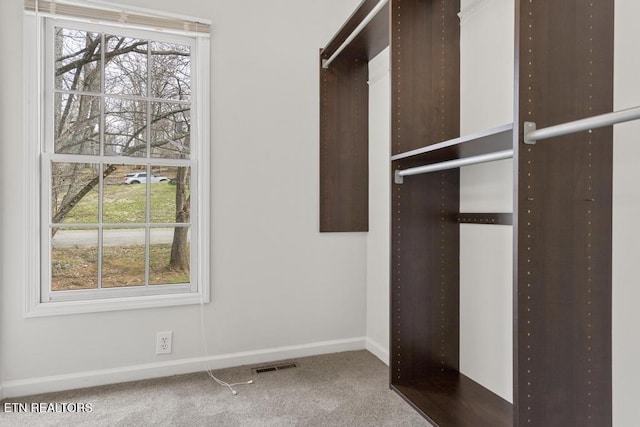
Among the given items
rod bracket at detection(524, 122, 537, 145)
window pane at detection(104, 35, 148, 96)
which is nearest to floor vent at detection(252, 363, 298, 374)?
window pane at detection(104, 35, 148, 96)

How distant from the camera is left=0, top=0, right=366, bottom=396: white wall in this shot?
2154mm

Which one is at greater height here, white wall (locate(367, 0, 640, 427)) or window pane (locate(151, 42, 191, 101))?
window pane (locate(151, 42, 191, 101))

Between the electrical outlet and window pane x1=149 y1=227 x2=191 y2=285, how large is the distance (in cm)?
32

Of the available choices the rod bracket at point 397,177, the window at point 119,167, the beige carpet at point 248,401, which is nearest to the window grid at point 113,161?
the window at point 119,167

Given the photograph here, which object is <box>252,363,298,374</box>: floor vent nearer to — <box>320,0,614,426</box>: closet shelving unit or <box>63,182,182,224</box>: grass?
<box>320,0,614,426</box>: closet shelving unit

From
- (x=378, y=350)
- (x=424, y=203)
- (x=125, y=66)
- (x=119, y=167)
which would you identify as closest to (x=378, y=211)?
(x=424, y=203)

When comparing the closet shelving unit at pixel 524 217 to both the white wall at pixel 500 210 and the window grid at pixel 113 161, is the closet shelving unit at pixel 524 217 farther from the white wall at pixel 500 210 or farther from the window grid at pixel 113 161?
the window grid at pixel 113 161

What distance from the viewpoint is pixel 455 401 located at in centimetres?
174

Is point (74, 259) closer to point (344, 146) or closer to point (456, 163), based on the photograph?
point (344, 146)

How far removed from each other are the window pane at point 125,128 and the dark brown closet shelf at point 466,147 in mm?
1615

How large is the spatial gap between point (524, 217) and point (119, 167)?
2244mm

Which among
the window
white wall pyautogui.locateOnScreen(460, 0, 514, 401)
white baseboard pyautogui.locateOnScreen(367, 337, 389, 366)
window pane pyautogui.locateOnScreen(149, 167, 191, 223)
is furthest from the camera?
white baseboard pyautogui.locateOnScreen(367, 337, 389, 366)

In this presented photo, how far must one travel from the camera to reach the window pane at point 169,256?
250 cm

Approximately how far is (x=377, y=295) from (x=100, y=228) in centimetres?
186
